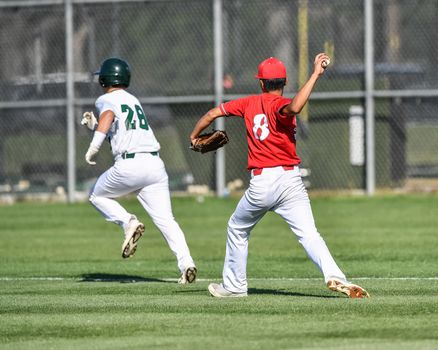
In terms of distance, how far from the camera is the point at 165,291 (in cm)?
1075

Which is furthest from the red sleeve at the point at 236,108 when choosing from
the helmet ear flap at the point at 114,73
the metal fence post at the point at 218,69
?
the metal fence post at the point at 218,69

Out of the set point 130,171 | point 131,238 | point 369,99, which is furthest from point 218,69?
point 131,238

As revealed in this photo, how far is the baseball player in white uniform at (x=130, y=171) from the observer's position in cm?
1175

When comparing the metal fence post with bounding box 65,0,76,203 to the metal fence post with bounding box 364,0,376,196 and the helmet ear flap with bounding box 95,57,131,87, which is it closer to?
the metal fence post with bounding box 364,0,376,196

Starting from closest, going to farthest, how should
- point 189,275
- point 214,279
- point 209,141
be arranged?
point 209,141, point 189,275, point 214,279

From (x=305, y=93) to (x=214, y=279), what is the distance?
3547 millimetres

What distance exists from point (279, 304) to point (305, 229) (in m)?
0.76

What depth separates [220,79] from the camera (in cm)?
2306

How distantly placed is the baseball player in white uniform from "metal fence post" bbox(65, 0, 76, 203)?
1150 centimetres

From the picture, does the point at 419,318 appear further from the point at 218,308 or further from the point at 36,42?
the point at 36,42

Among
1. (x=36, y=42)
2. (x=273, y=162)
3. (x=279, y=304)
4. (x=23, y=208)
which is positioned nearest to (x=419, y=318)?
(x=279, y=304)

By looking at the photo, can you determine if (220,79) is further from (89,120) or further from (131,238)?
(131,238)

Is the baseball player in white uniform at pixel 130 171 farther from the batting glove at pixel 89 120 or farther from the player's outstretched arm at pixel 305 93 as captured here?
the player's outstretched arm at pixel 305 93

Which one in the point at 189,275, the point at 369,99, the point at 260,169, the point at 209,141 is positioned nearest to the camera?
the point at 260,169
